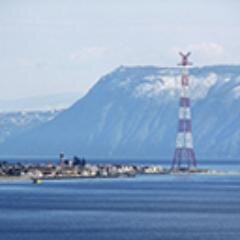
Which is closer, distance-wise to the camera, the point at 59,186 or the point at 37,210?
the point at 37,210

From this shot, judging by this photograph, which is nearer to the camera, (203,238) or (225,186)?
(203,238)

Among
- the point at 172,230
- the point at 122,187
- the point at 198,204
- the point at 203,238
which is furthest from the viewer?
the point at 122,187

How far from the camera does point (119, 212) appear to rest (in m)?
126

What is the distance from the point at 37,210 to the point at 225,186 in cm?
6050

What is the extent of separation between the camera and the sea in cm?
10100

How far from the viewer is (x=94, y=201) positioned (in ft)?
473

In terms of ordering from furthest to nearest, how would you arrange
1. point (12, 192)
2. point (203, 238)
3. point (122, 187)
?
point (122, 187) < point (12, 192) < point (203, 238)

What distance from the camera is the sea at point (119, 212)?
101m

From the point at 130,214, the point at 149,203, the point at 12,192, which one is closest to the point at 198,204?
the point at 149,203

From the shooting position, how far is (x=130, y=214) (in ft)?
402

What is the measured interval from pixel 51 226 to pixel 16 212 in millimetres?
17617

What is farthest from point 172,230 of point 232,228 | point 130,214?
point 130,214

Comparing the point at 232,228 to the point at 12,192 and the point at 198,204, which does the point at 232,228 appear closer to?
the point at 198,204

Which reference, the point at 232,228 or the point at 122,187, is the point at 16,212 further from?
the point at 122,187
